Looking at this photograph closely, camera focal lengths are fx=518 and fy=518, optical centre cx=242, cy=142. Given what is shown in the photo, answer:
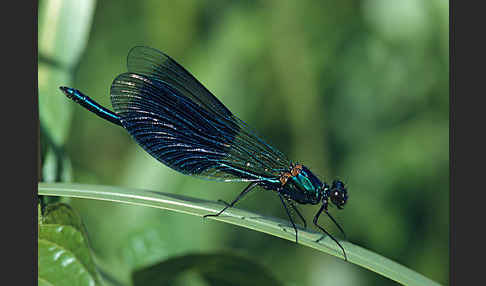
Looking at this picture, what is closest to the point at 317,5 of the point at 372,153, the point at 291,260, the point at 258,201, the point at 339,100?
the point at 339,100

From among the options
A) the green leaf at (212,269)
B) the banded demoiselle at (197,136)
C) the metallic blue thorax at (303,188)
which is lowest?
the green leaf at (212,269)

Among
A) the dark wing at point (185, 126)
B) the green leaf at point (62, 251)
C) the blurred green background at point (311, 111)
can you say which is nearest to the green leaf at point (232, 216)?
the green leaf at point (62, 251)

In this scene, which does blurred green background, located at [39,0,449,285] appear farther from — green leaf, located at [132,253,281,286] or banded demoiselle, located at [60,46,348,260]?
green leaf, located at [132,253,281,286]

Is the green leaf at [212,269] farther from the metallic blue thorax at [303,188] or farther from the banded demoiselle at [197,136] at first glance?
the metallic blue thorax at [303,188]

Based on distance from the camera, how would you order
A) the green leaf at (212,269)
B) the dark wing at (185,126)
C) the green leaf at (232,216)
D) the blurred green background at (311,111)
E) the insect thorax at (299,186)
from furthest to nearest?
the blurred green background at (311,111)
the insect thorax at (299,186)
the dark wing at (185,126)
the green leaf at (212,269)
the green leaf at (232,216)

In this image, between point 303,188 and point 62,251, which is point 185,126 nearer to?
point 303,188
